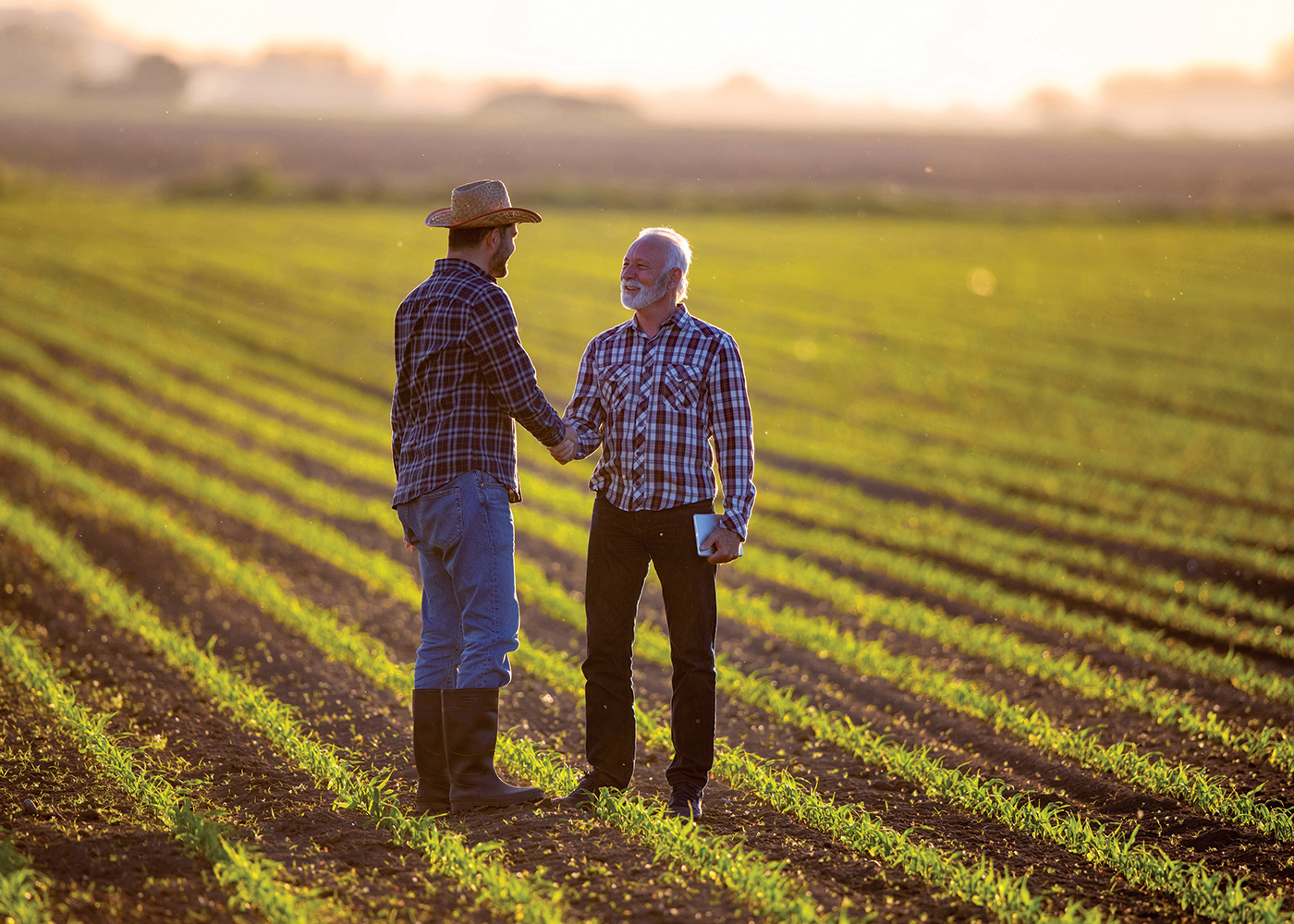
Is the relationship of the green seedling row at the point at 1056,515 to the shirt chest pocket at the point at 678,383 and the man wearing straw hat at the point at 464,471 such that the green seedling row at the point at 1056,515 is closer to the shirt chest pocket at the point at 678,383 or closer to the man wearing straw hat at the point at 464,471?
the shirt chest pocket at the point at 678,383

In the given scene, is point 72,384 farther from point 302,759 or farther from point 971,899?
point 971,899

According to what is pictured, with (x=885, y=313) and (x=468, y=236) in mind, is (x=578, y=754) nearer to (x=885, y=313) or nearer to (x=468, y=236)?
(x=468, y=236)

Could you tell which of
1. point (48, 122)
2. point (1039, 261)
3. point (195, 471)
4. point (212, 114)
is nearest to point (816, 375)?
point (195, 471)

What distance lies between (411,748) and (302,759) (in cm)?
61

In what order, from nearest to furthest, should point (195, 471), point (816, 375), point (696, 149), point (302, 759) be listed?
point (302, 759)
point (195, 471)
point (816, 375)
point (696, 149)

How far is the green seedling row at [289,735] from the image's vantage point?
4.27 meters

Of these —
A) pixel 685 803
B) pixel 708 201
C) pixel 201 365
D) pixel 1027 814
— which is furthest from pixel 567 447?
pixel 708 201

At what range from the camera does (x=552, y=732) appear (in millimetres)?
6496

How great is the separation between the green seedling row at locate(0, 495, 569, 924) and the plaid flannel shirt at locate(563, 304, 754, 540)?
1.55 metres

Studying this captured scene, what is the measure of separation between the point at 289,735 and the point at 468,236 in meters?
2.78

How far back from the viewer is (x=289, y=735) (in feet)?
19.5

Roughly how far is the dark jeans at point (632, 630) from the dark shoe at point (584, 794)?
0.03 metres

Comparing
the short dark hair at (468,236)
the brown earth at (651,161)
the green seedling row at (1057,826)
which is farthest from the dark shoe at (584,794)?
the brown earth at (651,161)

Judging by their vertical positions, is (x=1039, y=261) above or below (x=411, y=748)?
above
